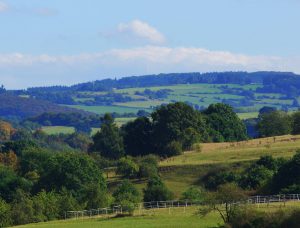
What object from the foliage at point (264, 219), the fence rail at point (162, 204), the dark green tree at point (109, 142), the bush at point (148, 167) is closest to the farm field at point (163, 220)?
the fence rail at point (162, 204)

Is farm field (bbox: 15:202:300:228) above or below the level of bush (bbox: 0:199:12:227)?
above

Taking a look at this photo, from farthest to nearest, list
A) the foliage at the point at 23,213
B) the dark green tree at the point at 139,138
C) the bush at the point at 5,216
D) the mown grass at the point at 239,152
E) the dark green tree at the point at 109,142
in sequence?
the dark green tree at the point at 109,142 → the dark green tree at the point at 139,138 → the mown grass at the point at 239,152 → the foliage at the point at 23,213 → the bush at the point at 5,216

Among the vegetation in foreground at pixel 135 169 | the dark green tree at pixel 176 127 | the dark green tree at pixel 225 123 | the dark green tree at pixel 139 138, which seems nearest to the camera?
the vegetation in foreground at pixel 135 169

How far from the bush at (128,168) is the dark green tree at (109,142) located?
113 ft

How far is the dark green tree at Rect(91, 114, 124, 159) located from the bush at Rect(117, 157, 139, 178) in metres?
34.5

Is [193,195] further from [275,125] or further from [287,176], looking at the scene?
[275,125]

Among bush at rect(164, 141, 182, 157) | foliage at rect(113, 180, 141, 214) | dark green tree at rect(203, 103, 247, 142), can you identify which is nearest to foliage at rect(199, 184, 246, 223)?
foliage at rect(113, 180, 141, 214)

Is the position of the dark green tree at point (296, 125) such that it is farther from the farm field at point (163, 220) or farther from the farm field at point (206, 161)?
the farm field at point (163, 220)

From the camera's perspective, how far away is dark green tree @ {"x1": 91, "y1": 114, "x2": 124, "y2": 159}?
17575 centimetres

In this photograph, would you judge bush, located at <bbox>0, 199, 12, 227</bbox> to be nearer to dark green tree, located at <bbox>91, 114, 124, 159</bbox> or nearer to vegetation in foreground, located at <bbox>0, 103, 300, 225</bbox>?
vegetation in foreground, located at <bbox>0, 103, 300, 225</bbox>

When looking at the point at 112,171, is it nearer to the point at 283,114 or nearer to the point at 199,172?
the point at 199,172

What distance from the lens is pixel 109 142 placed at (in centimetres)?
17862

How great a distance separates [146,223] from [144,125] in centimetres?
7756

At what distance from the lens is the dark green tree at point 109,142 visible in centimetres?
17575
